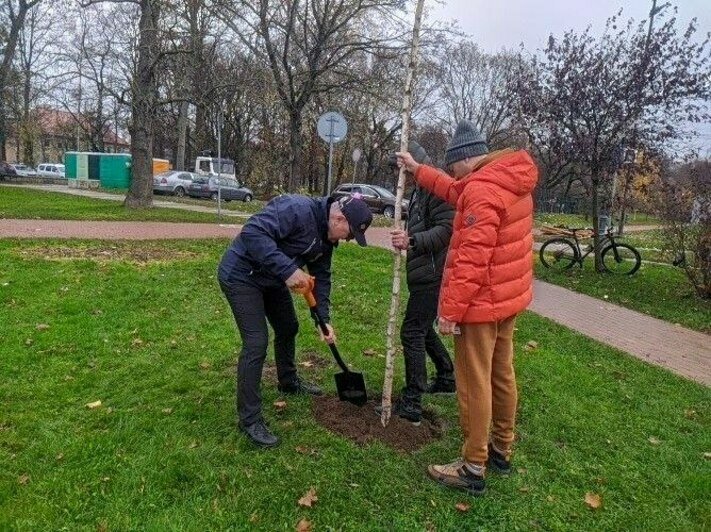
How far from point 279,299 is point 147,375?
1403 millimetres

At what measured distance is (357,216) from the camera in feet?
10.6

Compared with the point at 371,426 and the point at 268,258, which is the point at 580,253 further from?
the point at 268,258

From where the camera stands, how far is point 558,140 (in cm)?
1107

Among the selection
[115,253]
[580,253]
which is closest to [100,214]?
[115,253]

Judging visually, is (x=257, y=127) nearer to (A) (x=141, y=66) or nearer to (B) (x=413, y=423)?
(A) (x=141, y=66)

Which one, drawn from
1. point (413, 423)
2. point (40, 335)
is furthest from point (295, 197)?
point (40, 335)

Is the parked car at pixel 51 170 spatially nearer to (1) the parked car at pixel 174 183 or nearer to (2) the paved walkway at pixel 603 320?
(1) the parked car at pixel 174 183

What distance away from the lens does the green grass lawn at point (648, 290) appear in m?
8.44

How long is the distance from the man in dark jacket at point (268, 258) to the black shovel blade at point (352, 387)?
52 centimetres

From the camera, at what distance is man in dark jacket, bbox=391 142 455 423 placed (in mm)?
3605

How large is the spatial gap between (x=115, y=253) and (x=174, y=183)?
21.8 m

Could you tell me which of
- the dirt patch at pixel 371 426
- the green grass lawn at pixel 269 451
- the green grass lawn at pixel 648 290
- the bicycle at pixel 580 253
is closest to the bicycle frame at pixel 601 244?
the bicycle at pixel 580 253

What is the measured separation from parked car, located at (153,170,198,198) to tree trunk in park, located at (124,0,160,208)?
41.0 ft

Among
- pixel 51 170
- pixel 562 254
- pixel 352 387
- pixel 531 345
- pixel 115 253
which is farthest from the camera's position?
pixel 51 170
